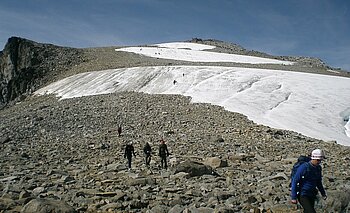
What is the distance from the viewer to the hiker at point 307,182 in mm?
7383

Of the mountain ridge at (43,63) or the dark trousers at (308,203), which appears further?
the mountain ridge at (43,63)

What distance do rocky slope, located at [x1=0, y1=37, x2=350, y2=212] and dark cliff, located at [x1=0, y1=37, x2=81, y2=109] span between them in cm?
2496

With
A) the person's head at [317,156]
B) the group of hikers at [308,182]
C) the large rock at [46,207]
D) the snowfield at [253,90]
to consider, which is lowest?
the large rock at [46,207]

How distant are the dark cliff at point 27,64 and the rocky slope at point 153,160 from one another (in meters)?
25.0

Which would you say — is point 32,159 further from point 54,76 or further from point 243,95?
point 54,76

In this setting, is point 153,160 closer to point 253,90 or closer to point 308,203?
point 308,203

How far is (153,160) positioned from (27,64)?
50653 mm

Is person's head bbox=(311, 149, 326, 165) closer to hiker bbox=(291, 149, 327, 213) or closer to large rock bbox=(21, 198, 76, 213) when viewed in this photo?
hiker bbox=(291, 149, 327, 213)

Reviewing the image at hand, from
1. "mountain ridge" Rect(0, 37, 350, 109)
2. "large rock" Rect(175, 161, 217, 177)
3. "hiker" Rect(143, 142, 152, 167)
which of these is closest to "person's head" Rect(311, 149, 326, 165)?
"large rock" Rect(175, 161, 217, 177)

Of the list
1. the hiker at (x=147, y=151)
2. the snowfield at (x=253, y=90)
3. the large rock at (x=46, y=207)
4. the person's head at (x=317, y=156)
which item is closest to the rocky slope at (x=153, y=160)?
the large rock at (x=46, y=207)

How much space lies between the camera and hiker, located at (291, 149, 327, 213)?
24.2 ft

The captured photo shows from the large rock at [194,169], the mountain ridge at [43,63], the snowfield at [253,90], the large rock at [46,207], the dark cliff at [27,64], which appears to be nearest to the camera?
the large rock at [46,207]

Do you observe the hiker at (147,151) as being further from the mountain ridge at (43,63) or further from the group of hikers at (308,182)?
the mountain ridge at (43,63)

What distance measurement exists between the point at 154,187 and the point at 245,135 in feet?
40.8
